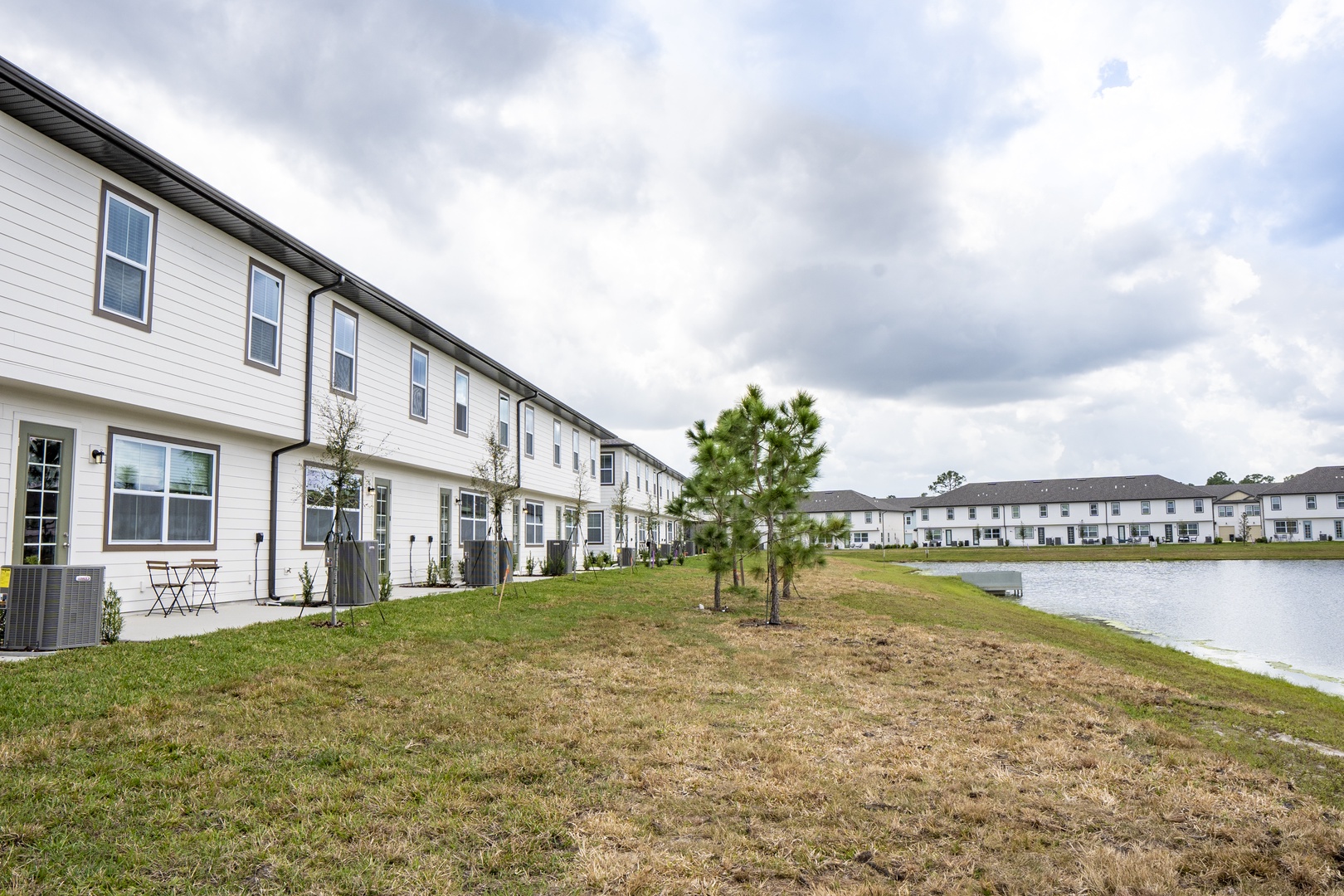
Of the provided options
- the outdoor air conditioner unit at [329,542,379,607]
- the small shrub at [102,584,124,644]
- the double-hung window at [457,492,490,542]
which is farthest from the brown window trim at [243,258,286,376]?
the double-hung window at [457,492,490,542]

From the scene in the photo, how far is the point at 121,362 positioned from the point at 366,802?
8364mm

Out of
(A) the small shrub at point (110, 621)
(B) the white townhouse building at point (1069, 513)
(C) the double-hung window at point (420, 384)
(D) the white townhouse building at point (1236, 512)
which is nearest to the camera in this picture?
(A) the small shrub at point (110, 621)

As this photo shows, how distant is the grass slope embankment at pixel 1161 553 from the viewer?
5084 cm

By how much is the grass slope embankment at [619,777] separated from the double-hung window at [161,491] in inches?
111

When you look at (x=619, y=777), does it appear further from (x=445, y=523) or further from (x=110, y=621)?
(x=445, y=523)

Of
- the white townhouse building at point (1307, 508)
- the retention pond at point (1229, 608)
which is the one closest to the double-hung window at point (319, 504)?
the retention pond at point (1229, 608)

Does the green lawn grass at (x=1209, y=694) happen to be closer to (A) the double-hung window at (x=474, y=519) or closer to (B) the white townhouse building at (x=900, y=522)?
(A) the double-hung window at (x=474, y=519)

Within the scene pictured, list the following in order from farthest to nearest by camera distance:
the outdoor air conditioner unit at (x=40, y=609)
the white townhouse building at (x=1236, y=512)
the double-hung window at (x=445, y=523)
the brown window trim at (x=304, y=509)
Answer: the white townhouse building at (x=1236, y=512) < the double-hung window at (x=445, y=523) < the brown window trim at (x=304, y=509) < the outdoor air conditioner unit at (x=40, y=609)

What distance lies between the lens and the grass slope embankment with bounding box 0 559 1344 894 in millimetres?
3381

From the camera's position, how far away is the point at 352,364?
14.8m

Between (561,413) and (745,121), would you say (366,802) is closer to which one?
(745,121)

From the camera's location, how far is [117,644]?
7.85 metres

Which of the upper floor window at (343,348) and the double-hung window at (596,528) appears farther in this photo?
the double-hung window at (596,528)

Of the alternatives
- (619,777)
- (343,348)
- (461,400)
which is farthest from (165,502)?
(619,777)
